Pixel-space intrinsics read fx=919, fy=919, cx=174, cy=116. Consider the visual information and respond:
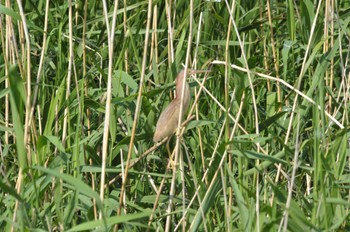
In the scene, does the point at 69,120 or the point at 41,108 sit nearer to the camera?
the point at 69,120

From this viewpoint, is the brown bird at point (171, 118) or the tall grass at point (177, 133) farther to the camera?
the brown bird at point (171, 118)

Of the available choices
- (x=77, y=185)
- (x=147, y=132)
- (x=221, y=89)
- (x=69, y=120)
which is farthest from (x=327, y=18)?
(x=77, y=185)

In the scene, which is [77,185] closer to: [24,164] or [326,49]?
[24,164]

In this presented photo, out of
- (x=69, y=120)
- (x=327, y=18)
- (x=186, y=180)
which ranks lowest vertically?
(x=186, y=180)

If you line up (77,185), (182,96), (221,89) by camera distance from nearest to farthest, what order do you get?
(77,185) < (182,96) < (221,89)

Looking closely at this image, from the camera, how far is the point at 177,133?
2.68 metres

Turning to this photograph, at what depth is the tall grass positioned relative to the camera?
2594mm

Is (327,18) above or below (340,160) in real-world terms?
above

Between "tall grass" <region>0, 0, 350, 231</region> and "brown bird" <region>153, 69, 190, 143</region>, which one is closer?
"tall grass" <region>0, 0, 350, 231</region>

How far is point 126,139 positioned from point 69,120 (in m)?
0.20

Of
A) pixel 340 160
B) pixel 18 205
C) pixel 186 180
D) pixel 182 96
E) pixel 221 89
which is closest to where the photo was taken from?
pixel 18 205

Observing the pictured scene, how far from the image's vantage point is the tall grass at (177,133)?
2.59 meters

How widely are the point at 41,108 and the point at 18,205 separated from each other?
0.98 m

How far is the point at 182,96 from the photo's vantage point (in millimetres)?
2672
